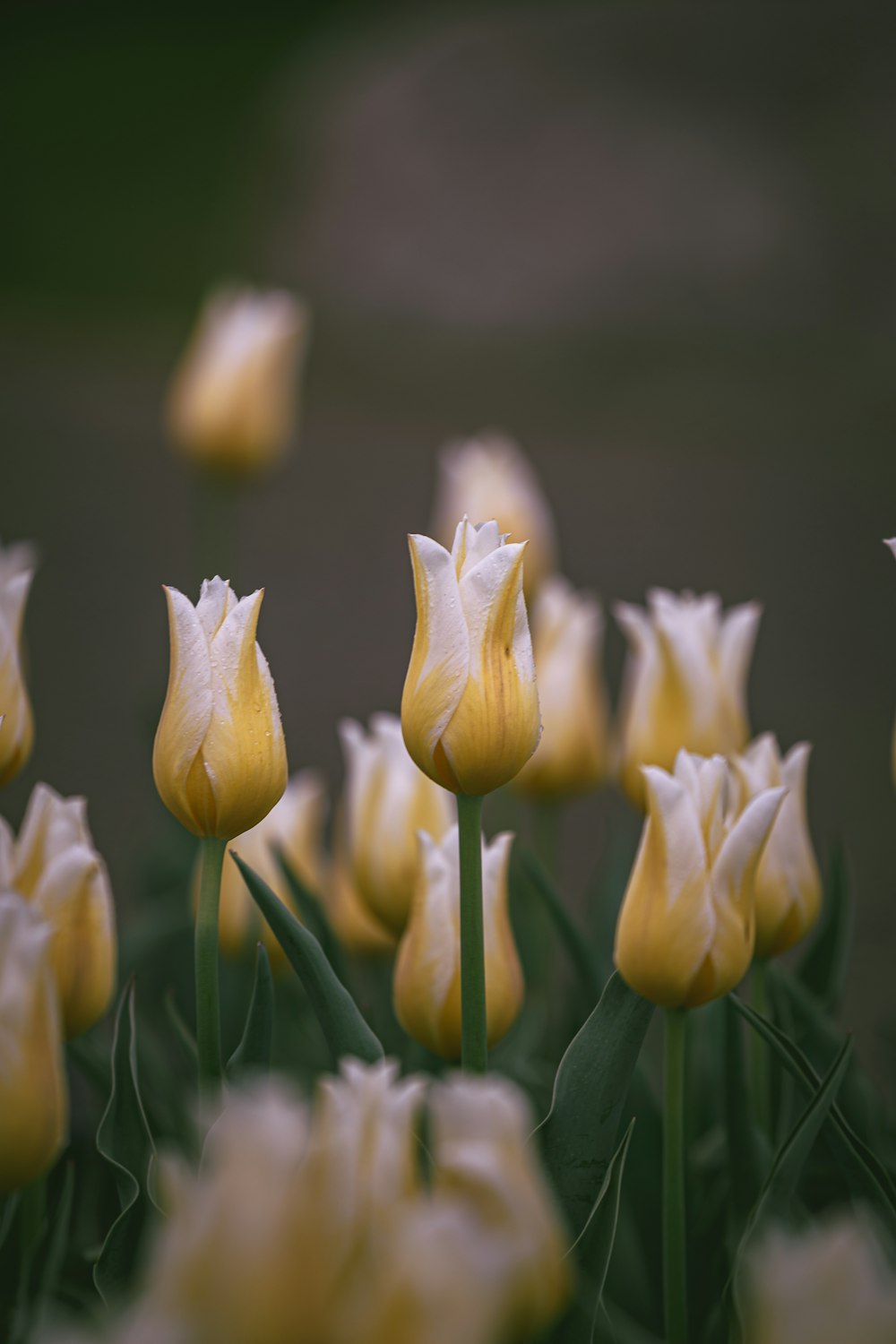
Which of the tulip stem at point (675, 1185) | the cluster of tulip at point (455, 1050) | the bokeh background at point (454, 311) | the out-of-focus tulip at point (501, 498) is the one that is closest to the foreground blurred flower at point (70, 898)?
the cluster of tulip at point (455, 1050)

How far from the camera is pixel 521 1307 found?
0.32 m

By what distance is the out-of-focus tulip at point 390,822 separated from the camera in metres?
0.65

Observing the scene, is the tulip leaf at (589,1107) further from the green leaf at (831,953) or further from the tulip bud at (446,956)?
the green leaf at (831,953)

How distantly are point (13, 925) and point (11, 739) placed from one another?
0.18 m

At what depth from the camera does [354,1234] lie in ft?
0.96

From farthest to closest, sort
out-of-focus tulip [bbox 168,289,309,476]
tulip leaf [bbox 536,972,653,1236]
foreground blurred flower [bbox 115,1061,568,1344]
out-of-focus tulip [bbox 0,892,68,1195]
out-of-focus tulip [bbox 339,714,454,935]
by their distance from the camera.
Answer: out-of-focus tulip [bbox 168,289,309,476], out-of-focus tulip [bbox 339,714,454,935], tulip leaf [bbox 536,972,653,1236], out-of-focus tulip [bbox 0,892,68,1195], foreground blurred flower [bbox 115,1061,568,1344]

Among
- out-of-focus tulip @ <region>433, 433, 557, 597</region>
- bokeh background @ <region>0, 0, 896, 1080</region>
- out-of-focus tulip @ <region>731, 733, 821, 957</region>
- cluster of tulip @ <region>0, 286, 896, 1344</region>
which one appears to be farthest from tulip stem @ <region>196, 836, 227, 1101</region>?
bokeh background @ <region>0, 0, 896, 1080</region>

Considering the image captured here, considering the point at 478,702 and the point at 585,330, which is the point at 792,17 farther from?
the point at 478,702

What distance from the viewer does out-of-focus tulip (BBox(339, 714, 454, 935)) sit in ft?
2.12

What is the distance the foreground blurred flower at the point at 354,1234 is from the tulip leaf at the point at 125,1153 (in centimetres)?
17

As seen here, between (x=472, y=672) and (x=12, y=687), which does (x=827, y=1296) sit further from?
(x=12, y=687)

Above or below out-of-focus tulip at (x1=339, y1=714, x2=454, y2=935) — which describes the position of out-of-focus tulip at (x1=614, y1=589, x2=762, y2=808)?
above

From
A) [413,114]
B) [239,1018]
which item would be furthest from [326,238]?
[239,1018]

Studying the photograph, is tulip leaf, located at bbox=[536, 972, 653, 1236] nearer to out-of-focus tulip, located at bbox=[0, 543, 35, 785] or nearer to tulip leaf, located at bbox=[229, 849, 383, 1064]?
tulip leaf, located at bbox=[229, 849, 383, 1064]
